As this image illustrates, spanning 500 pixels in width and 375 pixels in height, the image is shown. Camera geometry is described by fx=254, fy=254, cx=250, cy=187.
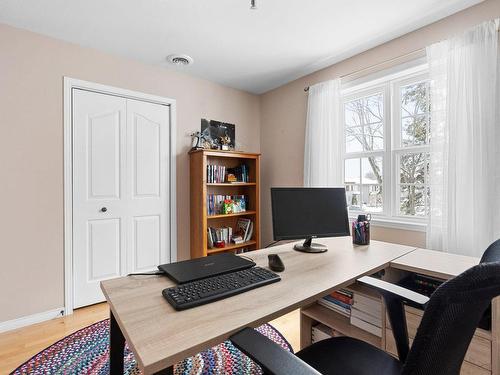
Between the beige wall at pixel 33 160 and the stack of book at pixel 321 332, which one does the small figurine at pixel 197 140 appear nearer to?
the beige wall at pixel 33 160

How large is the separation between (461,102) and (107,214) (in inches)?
126

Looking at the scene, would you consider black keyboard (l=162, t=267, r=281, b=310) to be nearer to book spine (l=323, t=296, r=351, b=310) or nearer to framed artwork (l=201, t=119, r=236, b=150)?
book spine (l=323, t=296, r=351, b=310)

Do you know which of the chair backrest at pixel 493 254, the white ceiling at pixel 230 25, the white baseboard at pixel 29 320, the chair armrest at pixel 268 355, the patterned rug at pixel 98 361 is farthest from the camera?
the white baseboard at pixel 29 320

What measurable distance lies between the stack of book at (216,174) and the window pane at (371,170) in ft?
5.22

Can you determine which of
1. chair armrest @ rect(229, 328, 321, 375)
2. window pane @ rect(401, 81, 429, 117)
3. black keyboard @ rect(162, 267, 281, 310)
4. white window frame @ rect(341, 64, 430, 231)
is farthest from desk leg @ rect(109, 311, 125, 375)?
window pane @ rect(401, 81, 429, 117)

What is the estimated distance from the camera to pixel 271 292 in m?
0.98

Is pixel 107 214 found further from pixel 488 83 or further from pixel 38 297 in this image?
pixel 488 83

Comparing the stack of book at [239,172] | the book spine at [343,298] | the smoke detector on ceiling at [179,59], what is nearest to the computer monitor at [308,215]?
the book spine at [343,298]

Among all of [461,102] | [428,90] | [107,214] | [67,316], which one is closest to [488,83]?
[461,102]

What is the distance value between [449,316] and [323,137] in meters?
2.42

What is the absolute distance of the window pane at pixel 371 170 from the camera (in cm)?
253

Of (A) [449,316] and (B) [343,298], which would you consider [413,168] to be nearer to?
(B) [343,298]

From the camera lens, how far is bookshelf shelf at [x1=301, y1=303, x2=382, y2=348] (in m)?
1.50

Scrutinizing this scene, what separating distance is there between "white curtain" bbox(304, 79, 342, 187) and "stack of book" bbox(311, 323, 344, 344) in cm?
142
